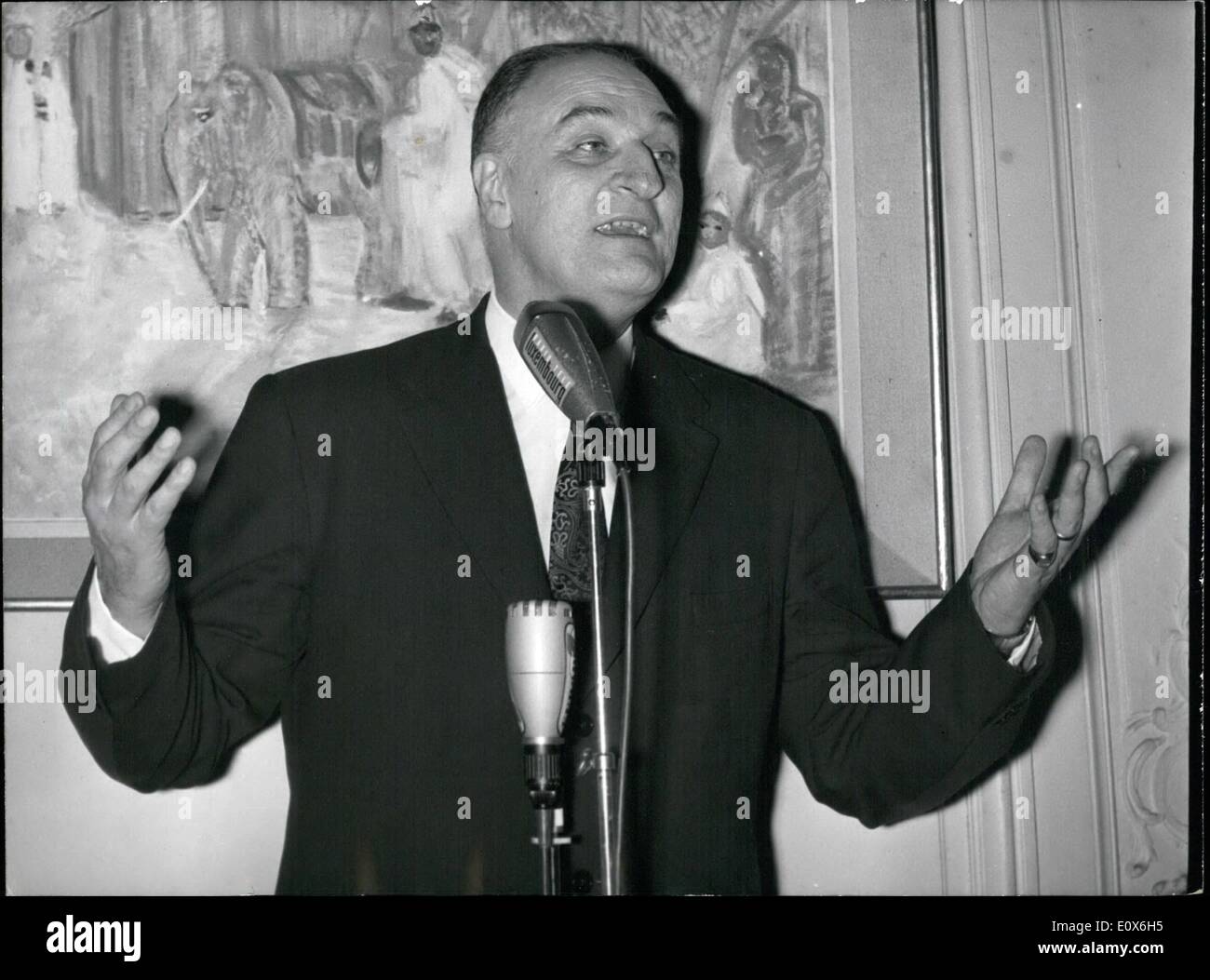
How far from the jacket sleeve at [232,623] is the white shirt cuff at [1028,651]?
2.76 feet

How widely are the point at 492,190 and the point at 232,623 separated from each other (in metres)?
0.65

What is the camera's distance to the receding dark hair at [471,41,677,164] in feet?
5.50

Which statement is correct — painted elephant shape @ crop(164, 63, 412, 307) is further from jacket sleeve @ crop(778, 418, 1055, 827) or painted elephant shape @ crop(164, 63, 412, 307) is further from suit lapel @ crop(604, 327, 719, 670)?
jacket sleeve @ crop(778, 418, 1055, 827)

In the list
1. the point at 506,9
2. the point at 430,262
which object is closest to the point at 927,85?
the point at 506,9

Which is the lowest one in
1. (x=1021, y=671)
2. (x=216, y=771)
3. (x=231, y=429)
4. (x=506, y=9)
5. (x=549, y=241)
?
(x=216, y=771)

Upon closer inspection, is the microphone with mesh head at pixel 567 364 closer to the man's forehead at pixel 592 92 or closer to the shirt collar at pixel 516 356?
the shirt collar at pixel 516 356

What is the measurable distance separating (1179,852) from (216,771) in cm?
131

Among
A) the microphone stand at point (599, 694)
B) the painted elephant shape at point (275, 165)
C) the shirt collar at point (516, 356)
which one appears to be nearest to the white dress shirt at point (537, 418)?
the shirt collar at point (516, 356)

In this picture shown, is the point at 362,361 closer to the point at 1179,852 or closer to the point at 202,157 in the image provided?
the point at 202,157

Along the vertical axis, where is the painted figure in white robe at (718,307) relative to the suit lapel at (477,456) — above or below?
above

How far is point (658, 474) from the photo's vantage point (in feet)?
5.30

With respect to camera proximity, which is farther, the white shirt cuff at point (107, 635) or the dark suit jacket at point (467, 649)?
the dark suit jacket at point (467, 649)

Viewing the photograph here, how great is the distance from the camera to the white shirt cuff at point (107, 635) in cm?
135

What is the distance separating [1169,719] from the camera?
1794 mm
